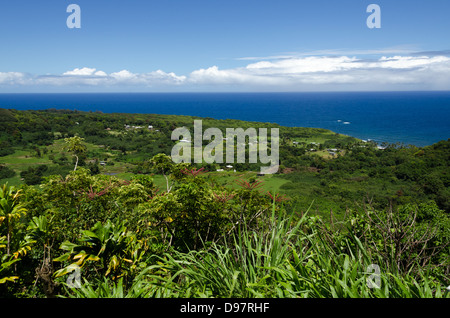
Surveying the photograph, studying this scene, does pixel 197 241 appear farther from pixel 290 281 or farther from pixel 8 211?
pixel 290 281

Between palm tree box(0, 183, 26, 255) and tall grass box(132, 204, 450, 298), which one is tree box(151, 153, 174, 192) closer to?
palm tree box(0, 183, 26, 255)

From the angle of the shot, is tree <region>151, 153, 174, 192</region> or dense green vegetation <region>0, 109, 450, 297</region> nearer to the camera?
dense green vegetation <region>0, 109, 450, 297</region>

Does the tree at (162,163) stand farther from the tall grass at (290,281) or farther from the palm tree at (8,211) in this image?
the tall grass at (290,281)

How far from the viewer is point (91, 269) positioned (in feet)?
13.0

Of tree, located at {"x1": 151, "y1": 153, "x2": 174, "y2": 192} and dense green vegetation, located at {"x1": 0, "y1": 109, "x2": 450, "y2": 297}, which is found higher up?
tree, located at {"x1": 151, "y1": 153, "x2": 174, "y2": 192}

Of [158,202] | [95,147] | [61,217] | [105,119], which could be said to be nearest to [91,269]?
[158,202]

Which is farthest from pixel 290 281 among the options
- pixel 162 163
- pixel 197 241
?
pixel 162 163

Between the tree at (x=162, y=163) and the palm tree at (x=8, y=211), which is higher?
the tree at (x=162, y=163)

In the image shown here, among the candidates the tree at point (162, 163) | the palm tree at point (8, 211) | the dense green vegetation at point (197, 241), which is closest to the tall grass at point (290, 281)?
the dense green vegetation at point (197, 241)

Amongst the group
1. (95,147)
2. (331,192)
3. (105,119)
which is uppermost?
(105,119)

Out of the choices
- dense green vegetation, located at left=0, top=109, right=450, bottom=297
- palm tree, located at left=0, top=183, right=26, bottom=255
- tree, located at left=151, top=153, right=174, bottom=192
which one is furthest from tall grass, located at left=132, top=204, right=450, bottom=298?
tree, located at left=151, top=153, right=174, bottom=192
